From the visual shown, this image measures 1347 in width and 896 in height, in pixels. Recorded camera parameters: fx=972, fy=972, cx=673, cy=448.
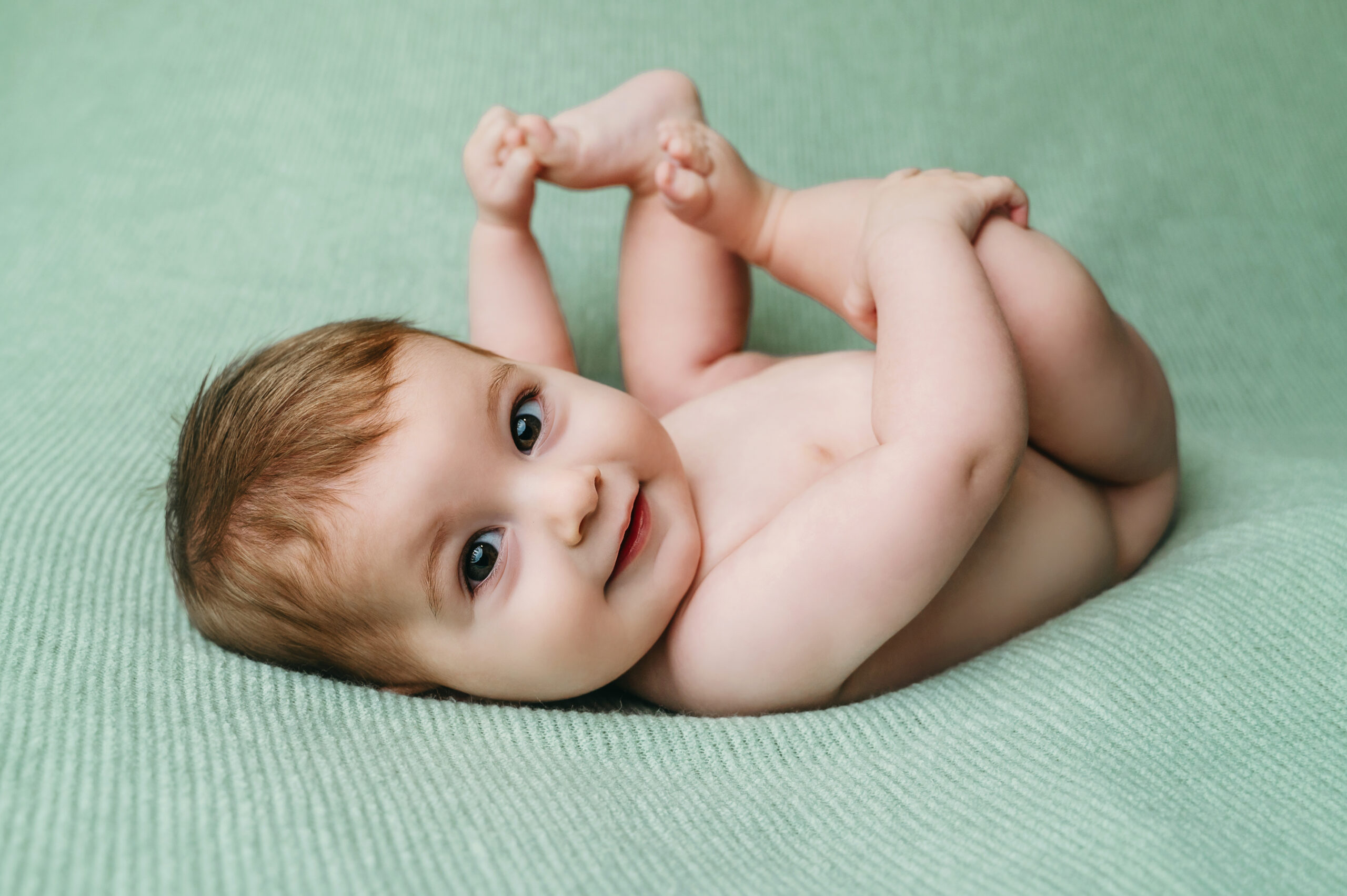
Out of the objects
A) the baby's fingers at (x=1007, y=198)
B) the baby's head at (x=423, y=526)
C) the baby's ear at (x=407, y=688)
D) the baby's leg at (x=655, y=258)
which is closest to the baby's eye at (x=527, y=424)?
the baby's head at (x=423, y=526)

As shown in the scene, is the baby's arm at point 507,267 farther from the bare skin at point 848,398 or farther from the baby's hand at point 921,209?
the baby's hand at point 921,209

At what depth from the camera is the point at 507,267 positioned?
110 centimetres

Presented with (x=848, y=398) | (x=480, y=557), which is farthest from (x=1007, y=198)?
(x=480, y=557)

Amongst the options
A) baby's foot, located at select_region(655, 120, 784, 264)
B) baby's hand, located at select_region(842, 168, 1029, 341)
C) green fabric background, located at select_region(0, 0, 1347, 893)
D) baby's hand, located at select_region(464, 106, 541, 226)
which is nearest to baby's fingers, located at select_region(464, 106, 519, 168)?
baby's hand, located at select_region(464, 106, 541, 226)

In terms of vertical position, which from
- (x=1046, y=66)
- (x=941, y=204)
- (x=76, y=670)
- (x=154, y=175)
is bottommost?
(x=76, y=670)

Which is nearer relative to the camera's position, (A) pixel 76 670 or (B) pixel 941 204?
(A) pixel 76 670

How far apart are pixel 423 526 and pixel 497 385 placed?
0.14 metres

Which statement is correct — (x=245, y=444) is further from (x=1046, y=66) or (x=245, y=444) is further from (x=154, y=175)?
(x=1046, y=66)

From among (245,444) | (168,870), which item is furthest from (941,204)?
(168,870)

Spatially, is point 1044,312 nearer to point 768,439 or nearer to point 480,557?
point 768,439

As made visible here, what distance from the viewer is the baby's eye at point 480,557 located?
0.75m

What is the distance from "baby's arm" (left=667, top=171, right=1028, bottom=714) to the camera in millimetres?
723

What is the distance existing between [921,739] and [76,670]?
59 centimetres

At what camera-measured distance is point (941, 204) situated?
84 centimetres
